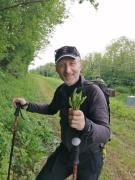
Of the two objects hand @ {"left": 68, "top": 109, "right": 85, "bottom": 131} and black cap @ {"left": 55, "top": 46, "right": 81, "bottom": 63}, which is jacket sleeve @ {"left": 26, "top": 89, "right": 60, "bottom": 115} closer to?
black cap @ {"left": 55, "top": 46, "right": 81, "bottom": 63}

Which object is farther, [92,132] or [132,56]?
[132,56]

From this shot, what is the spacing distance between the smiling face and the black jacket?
2.8 inches

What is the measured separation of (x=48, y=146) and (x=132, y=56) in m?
93.0

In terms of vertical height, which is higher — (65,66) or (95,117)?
(65,66)

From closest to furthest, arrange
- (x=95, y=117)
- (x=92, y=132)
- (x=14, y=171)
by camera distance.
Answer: (x=92, y=132)
(x=95, y=117)
(x=14, y=171)

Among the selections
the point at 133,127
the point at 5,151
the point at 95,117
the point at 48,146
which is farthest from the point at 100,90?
the point at 133,127

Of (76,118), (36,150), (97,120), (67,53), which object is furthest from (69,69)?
(36,150)

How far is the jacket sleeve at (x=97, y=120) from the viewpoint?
13.0ft

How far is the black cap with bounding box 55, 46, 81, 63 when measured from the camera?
4.73 metres

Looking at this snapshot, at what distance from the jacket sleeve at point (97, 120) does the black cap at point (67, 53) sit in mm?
439

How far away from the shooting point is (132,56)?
4001 inches

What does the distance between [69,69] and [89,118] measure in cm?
65

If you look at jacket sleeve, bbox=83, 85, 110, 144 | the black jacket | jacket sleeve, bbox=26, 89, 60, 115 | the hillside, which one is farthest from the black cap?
the hillside

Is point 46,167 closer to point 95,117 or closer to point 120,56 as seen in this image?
point 95,117
